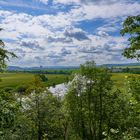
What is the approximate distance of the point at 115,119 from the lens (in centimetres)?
8081

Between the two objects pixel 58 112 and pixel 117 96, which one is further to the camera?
pixel 58 112

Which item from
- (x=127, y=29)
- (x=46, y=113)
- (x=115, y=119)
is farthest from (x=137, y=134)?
(x=46, y=113)

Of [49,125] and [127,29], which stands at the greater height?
[127,29]

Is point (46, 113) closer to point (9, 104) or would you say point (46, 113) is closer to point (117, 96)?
point (117, 96)

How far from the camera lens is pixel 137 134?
25.0 m

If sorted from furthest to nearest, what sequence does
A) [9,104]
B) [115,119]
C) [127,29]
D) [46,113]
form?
[46,113] → [115,119] → [127,29] → [9,104]

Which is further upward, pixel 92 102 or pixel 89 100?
pixel 89 100

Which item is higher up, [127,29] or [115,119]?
[127,29]

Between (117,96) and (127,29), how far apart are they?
6016 cm

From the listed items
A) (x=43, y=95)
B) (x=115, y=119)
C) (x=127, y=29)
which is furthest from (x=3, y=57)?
(x=43, y=95)

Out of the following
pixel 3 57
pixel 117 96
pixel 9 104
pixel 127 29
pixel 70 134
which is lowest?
pixel 70 134

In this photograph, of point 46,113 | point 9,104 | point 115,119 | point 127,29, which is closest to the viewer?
point 9,104

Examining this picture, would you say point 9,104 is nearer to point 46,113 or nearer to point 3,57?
point 3,57

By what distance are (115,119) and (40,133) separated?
733 inches
